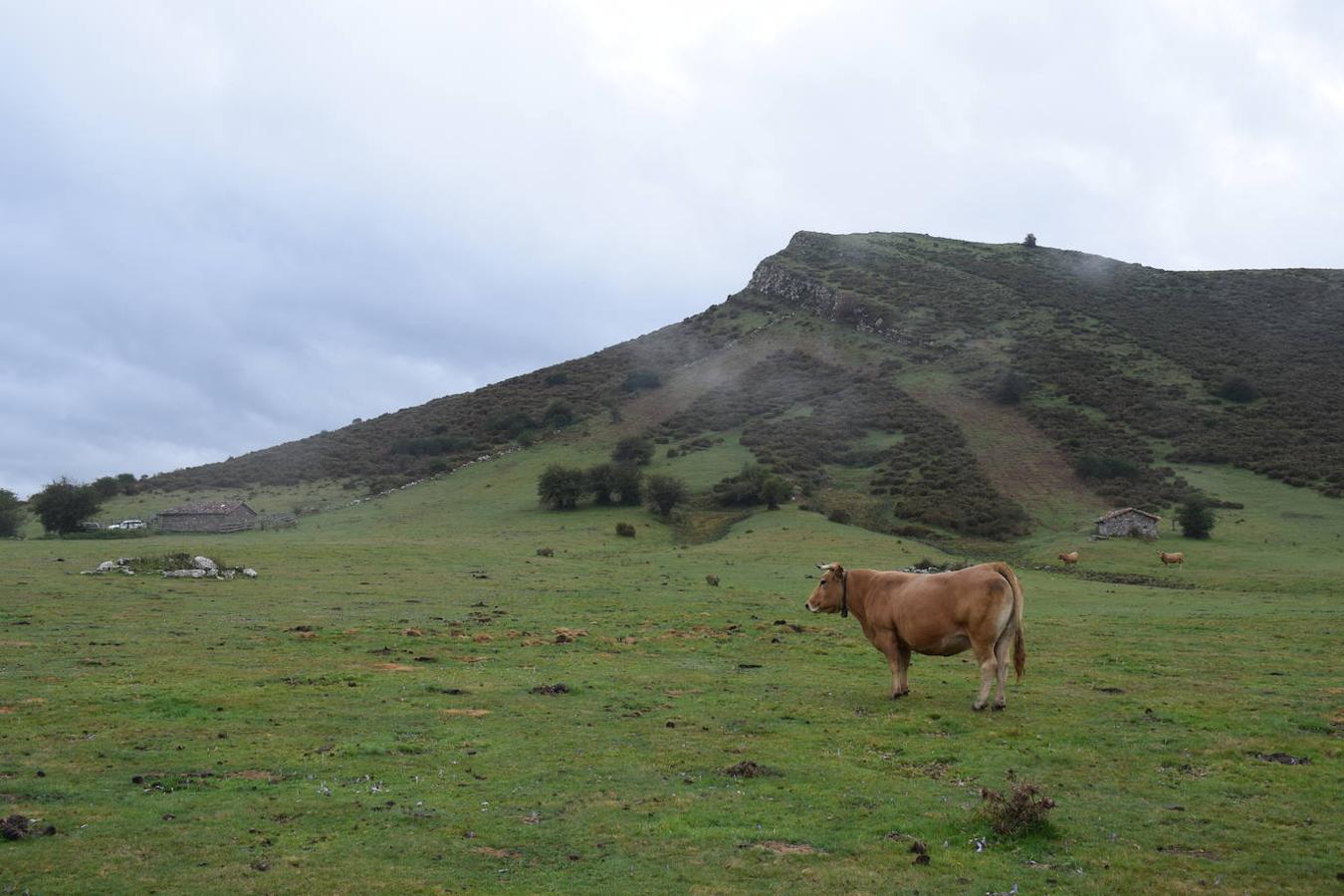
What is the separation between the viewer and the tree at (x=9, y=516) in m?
62.9

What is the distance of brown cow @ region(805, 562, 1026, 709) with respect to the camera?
15.4 meters

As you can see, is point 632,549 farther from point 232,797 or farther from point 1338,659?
point 232,797

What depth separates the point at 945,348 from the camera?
10662 centimetres

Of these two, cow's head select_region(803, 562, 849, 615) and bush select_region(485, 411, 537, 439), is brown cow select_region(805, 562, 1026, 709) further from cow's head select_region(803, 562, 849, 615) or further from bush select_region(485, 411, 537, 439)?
bush select_region(485, 411, 537, 439)

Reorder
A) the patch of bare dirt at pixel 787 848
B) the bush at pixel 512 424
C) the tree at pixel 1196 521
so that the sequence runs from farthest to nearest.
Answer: the bush at pixel 512 424, the tree at pixel 1196 521, the patch of bare dirt at pixel 787 848

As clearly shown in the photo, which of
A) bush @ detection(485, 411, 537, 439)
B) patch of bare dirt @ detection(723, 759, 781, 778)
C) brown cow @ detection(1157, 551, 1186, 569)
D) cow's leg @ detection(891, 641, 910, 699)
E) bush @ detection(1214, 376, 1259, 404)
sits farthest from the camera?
bush @ detection(485, 411, 537, 439)

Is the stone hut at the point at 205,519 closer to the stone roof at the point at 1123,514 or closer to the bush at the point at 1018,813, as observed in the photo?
the stone roof at the point at 1123,514

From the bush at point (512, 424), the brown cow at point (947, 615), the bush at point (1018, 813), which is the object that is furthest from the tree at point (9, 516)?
the bush at point (1018, 813)

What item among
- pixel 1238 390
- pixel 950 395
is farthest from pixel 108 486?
pixel 1238 390

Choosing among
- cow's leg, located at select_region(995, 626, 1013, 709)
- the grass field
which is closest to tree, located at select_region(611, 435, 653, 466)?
the grass field

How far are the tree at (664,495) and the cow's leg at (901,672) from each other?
49.2 m

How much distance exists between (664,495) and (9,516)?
44.5 meters

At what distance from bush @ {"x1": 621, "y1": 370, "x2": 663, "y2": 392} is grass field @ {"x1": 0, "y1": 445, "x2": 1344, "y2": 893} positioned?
81.0 metres

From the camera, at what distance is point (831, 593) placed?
727 inches
